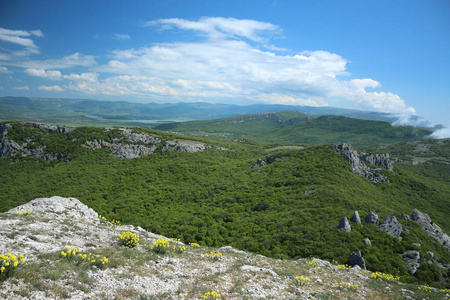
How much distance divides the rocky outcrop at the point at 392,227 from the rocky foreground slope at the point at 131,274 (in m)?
26.9

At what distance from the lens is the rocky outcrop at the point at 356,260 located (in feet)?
100.0

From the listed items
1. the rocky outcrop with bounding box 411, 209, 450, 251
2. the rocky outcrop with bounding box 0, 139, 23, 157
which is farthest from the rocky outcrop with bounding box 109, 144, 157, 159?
the rocky outcrop with bounding box 411, 209, 450, 251

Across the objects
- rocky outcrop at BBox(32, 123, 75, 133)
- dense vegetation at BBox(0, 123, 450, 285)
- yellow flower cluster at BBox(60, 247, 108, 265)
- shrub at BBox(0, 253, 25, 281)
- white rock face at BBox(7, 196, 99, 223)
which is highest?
rocky outcrop at BBox(32, 123, 75, 133)

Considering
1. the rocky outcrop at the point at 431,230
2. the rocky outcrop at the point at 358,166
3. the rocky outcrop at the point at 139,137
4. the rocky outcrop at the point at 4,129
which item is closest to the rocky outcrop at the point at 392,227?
the rocky outcrop at the point at 431,230

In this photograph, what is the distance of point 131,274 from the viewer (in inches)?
448

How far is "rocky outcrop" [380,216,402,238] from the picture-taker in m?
40.1

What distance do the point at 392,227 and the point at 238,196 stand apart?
3949cm

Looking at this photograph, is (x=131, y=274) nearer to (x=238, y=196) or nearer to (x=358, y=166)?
(x=238, y=196)

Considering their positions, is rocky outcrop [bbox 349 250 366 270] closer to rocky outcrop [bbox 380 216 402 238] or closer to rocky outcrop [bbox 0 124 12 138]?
rocky outcrop [bbox 380 216 402 238]

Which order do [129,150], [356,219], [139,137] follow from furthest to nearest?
[139,137]
[129,150]
[356,219]

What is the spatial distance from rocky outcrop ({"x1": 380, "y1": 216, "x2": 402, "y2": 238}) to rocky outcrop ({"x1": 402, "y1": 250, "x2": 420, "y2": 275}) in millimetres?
4079

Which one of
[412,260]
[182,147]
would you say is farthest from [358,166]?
[182,147]

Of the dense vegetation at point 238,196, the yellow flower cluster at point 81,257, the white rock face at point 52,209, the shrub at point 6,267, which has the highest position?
the shrub at point 6,267

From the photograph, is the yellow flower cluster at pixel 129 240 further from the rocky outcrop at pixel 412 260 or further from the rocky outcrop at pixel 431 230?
the rocky outcrop at pixel 431 230
